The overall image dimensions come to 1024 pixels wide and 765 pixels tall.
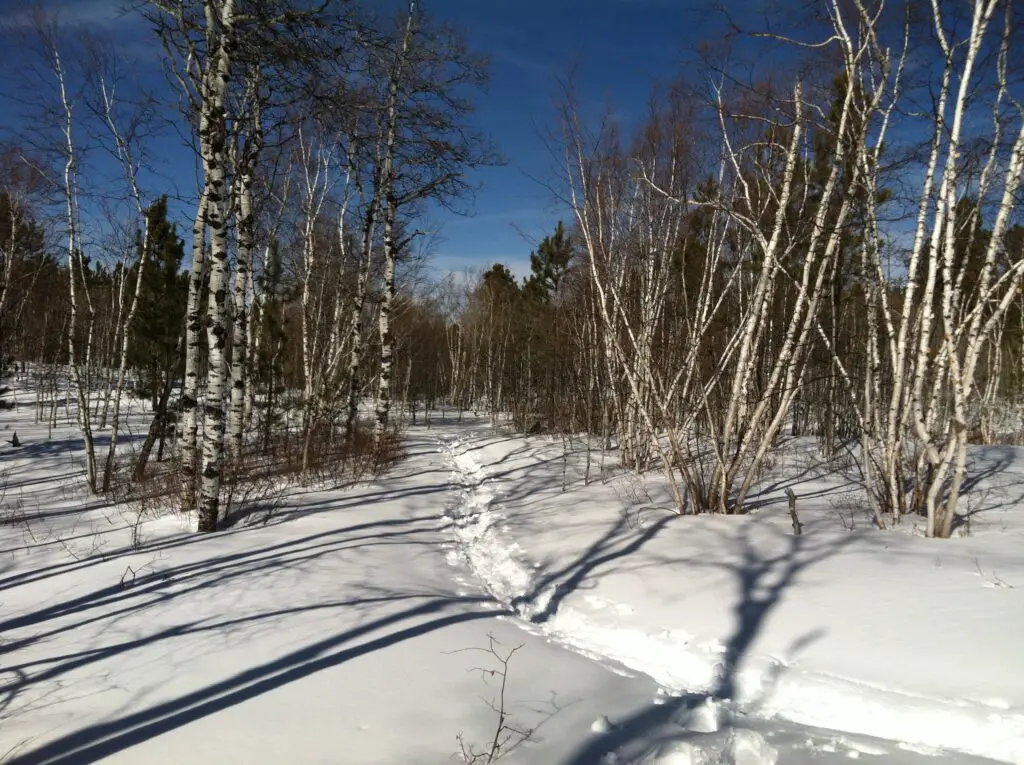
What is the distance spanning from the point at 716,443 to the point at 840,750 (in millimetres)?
4539

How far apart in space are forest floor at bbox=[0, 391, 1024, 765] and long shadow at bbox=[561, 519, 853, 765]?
18 millimetres

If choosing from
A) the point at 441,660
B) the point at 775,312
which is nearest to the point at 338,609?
the point at 441,660

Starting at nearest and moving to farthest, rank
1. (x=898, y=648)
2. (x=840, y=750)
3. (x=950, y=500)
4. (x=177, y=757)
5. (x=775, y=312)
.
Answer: (x=177, y=757)
(x=840, y=750)
(x=898, y=648)
(x=950, y=500)
(x=775, y=312)

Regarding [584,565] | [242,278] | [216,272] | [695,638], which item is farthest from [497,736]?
[242,278]

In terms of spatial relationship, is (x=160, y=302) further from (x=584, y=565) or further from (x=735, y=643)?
(x=735, y=643)

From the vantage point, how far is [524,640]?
4.38 m

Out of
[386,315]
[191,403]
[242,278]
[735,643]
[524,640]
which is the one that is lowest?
[524,640]

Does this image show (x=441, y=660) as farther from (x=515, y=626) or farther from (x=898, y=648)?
(x=898, y=648)

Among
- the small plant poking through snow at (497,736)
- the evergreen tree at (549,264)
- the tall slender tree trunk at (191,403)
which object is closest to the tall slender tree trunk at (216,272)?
the tall slender tree trunk at (191,403)

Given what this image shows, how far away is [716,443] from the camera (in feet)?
24.2

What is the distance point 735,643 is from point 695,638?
288 millimetres

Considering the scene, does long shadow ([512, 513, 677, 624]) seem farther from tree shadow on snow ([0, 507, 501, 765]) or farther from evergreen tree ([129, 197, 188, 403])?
evergreen tree ([129, 197, 188, 403])

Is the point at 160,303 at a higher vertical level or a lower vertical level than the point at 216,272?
higher

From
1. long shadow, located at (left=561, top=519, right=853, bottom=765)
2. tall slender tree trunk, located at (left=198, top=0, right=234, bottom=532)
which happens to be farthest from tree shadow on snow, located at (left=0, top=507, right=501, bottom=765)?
long shadow, located at (left=561, top=519, right=853, bottom=765)
